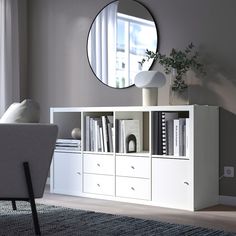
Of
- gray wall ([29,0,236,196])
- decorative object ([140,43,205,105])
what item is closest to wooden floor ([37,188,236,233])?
gray wall ([29,0,236,196])

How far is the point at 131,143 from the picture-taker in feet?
14.6

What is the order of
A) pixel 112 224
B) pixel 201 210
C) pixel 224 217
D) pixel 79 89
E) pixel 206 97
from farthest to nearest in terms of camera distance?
pixel 79 89 < pixel 206 97 < pixel 201 210 < pixel 224 217 < pixel 112 224

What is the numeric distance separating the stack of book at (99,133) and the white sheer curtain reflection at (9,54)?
3.66 ft

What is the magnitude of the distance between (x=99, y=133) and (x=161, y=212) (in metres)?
1.03

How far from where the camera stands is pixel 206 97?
435 centimetres

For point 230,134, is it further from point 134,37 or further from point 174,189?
point 134,37

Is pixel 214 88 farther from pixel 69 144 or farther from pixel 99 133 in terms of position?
pixel 69 144

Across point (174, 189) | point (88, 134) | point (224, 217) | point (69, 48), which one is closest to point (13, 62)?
point (69, 48)

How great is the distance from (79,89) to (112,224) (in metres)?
2.15

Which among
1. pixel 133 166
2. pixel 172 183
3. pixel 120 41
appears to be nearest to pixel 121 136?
pixel 133 166

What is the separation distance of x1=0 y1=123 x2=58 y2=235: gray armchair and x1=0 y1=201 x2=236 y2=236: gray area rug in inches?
8.3

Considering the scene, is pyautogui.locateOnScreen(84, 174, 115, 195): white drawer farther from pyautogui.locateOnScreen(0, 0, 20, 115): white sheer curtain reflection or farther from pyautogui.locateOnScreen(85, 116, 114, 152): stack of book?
pyautogui.locateOnScreen(0, 0, 20, 115): white sheer curtain reflection

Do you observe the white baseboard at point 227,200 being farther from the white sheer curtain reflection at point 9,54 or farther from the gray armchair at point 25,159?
the white sheer curtain reflection at point 9,54

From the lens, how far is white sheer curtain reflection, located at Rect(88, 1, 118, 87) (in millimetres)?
4926
